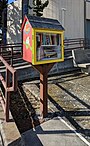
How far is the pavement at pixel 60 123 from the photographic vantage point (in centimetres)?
362

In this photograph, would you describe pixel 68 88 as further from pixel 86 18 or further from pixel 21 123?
pixel 86 18

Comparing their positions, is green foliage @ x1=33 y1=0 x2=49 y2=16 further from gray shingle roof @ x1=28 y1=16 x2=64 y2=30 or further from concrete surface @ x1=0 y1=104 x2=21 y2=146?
concrete surface @ x1=0 y1=104 x2=21 y2=146

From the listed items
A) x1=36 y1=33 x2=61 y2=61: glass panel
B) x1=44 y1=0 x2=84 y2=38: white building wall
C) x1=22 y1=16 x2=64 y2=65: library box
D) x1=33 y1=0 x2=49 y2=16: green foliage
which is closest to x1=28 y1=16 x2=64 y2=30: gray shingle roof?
x1=22 y1=16 x2=64 y2=65: library box

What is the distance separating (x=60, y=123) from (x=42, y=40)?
1.66 m

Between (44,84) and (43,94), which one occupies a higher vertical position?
(44,84)

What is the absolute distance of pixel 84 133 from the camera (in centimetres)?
421

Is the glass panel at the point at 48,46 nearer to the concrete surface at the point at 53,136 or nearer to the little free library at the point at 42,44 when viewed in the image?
the little free library at the point at 42,44

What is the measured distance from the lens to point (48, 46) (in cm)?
452

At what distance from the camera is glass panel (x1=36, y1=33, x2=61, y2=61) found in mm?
4364

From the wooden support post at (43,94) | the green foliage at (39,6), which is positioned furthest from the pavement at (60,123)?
the green foliage at (39,6)

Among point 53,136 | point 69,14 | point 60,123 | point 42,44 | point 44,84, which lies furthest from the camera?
point 69,14

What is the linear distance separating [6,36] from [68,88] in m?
13.6

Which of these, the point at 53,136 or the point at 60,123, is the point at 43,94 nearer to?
the point at 60,123

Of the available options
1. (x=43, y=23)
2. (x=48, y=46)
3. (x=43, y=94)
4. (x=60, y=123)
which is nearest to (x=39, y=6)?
(x=43, y=23)
